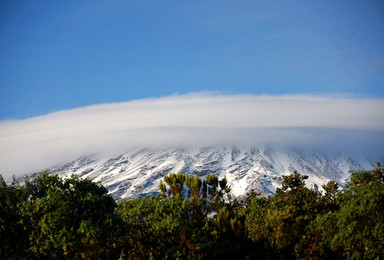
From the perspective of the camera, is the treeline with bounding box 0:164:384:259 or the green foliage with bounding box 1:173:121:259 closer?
the treeline with bounding box 0:164:384:259

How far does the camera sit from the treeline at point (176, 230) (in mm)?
19906

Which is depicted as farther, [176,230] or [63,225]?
[176,230]

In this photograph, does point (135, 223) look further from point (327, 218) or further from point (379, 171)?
point (379, 171)

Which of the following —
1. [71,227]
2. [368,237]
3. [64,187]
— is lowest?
[368,237]

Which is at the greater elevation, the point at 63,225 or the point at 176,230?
the point at 63,225

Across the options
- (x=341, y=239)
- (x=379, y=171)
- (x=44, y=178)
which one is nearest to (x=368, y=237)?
(x=341, y=239)

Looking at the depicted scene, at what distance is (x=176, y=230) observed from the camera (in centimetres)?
2323

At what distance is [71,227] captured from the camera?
22.3 metres

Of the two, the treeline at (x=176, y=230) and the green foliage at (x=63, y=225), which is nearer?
the treeline at (x=176, y=230)

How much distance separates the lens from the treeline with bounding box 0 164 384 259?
19.9 metres

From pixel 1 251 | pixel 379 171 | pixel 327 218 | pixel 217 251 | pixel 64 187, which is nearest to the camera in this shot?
pixel 217 251

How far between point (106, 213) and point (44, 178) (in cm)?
714

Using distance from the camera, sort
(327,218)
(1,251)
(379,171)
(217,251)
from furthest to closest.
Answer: (379,171), (327,218), (1,251), (217,251)

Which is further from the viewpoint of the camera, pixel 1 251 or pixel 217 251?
pixel 1 251
